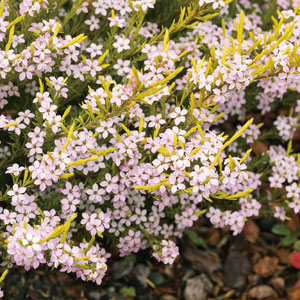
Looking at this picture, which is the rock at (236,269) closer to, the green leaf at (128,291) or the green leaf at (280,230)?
the green leaf at (280,230)

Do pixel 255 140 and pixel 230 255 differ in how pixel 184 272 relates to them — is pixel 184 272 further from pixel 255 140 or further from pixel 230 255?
pixel 255 140

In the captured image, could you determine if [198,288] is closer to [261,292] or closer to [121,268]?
[261,292]

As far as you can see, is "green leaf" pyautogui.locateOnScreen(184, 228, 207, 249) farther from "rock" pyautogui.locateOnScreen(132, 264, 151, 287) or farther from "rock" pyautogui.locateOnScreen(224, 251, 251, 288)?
"rock" pyautogui.locateOnScreen(132, 264, 151, 287)

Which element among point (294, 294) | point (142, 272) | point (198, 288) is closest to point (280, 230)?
point (294, 294)

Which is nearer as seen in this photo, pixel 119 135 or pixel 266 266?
pixel 119 135

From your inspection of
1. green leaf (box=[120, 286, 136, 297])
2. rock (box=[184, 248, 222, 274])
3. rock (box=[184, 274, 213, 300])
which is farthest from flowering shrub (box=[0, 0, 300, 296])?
rock (box=[184, 274, 213, 300])

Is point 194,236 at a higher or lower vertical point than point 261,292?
higher
